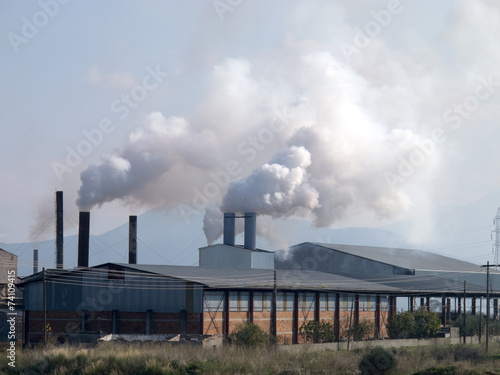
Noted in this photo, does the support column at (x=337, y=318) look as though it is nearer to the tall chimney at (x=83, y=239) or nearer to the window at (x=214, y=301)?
the window at (x=214, y=301)

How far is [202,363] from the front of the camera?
29.1 m

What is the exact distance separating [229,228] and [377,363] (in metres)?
38.0

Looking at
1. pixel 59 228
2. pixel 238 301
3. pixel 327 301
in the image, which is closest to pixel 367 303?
pixel 327 301

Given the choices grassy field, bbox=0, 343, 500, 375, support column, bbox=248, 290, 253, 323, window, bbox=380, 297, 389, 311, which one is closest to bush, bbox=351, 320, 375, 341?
window, bbox=380, 297, 389, 311

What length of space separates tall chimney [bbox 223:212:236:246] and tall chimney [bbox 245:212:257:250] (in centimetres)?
151

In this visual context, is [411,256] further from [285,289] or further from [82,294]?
[82,294]

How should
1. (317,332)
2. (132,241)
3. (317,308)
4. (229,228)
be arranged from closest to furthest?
(317,332) < (317,308) < (132,241) < (229,228)

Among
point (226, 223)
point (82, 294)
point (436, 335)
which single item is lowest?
point (436, 335)

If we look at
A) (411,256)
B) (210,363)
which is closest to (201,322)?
(210,363)

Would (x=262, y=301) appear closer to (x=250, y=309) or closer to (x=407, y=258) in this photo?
(x=250, y=309)

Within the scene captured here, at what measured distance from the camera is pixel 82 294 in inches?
1967

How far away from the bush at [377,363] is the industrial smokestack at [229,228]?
3713 cm

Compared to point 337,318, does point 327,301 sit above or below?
above

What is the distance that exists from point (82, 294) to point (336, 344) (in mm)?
18236
